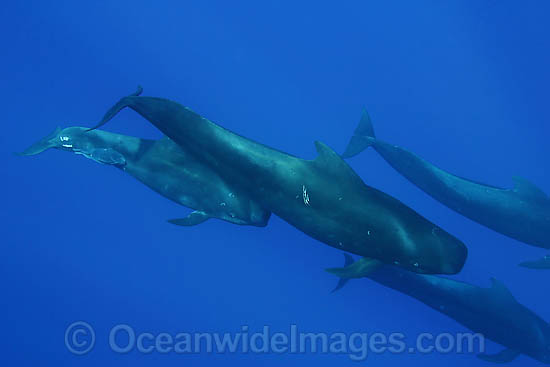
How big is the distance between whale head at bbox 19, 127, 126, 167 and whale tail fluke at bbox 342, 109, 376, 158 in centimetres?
473

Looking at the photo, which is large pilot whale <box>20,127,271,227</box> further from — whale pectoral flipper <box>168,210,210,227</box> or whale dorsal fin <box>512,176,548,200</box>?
whale dorsal fin <box>512,176,548,200</box>

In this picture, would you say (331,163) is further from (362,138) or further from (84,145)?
(84,145)

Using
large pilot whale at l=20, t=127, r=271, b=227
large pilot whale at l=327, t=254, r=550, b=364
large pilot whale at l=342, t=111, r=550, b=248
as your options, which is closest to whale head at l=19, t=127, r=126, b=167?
large pilot whale at l=20, t=127, r=271, b=227

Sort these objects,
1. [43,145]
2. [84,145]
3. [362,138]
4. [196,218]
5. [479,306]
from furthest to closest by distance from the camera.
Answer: [362,138] < [479,306] < [43,145] < [84,145] < [196,218]

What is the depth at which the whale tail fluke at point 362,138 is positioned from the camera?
953 centimetres

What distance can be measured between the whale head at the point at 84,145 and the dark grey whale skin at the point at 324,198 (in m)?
1.89

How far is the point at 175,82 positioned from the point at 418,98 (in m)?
6.50

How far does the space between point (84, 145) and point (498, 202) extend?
802cm

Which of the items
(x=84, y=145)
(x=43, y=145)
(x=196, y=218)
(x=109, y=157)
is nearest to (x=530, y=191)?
(x=196, y=218)

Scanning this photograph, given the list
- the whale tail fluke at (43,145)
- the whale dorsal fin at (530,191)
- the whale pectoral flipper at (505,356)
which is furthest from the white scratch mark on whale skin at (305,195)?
the whale pectoral flipper at (505,356)

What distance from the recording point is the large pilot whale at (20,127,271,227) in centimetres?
634

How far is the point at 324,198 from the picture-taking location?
520cm

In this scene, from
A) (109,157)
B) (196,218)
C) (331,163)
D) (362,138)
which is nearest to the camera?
(331,163)

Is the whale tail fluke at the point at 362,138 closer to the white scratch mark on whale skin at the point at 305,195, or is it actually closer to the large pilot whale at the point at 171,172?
the large pilot whale at the point at 171,172
